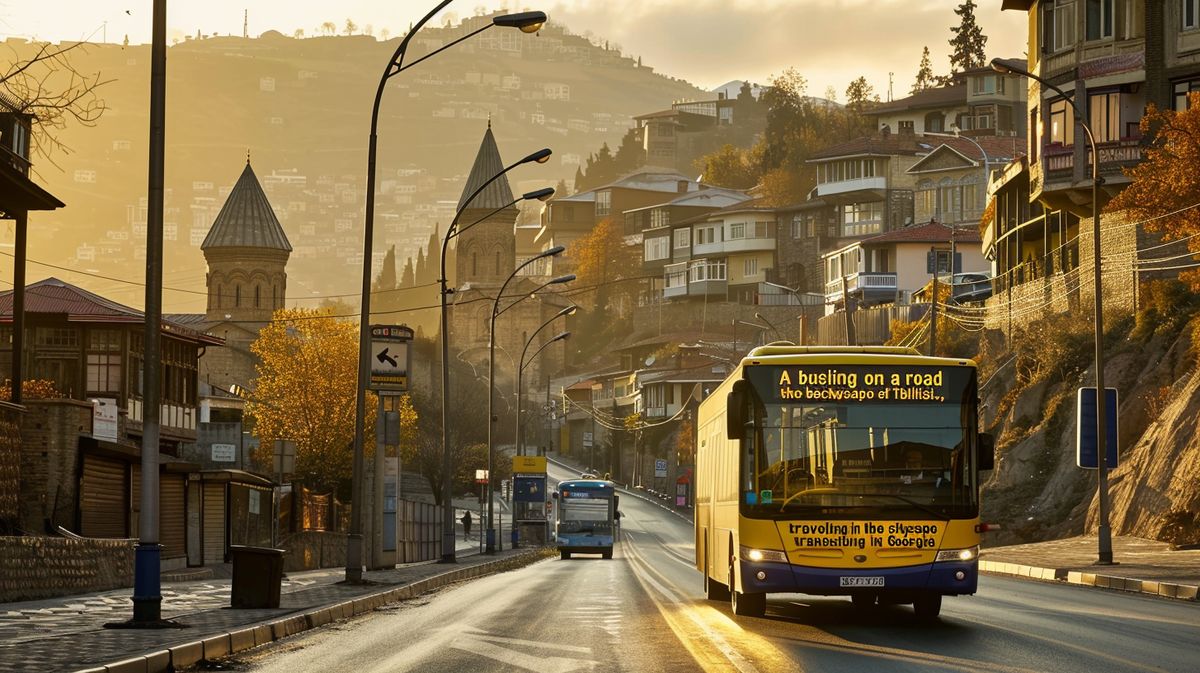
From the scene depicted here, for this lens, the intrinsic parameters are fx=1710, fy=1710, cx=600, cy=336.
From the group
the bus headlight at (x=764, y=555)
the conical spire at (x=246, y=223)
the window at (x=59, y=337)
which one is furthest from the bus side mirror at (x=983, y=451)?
the conical spire at (x=246, y=223)

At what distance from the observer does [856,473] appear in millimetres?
18656

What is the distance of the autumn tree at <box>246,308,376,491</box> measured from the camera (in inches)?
3669

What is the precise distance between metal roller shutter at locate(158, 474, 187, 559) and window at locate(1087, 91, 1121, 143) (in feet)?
102

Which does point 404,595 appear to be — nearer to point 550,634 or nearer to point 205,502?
point 550,634

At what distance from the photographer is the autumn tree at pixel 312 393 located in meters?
93.2

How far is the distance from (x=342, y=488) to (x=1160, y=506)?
54.0 metres

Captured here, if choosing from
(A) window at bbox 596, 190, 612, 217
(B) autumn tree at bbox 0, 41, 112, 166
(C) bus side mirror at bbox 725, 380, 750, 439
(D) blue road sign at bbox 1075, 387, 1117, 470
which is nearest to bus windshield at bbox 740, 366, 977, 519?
(C) bus side mirror at bbox 725, 380, 750, 439

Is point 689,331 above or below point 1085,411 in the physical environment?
above

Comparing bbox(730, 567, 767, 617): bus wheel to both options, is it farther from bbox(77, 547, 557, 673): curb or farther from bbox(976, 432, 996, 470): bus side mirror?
bbox(77, 547, 557, 673): curb

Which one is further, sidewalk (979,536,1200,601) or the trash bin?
sidewalk (979,536,1200,601)

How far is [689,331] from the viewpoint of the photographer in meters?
140

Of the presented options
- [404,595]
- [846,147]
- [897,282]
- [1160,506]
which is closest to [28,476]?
[404,595]

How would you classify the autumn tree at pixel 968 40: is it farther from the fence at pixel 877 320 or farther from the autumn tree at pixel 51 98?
the autumn tree at pixel 51 98

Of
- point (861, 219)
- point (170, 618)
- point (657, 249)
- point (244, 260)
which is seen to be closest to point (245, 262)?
point (244, 260)
